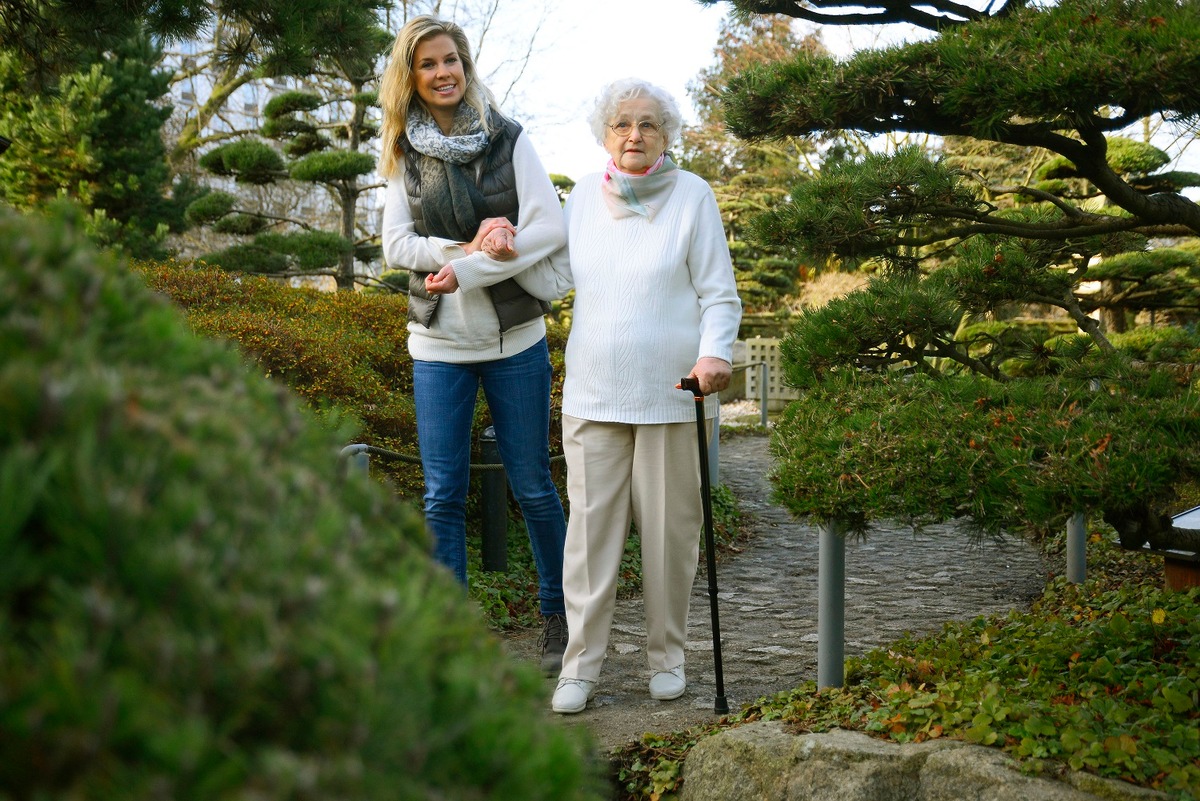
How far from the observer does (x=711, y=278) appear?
10.9 ft

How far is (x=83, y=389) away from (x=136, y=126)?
501 inches

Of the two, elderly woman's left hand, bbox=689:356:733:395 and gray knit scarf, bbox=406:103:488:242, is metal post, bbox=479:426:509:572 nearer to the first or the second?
gray knit scarf, bbox=406:103:488:242

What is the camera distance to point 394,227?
360 cm

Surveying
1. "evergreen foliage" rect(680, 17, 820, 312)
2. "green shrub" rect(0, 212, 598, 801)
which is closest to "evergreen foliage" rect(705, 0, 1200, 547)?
"green shrub" rect(0, 212, 598, 801)

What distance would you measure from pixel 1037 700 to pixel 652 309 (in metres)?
1.62

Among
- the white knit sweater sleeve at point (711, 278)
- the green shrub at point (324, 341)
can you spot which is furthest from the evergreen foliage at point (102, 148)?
the white knit sweater sleeve at point (711, 278)

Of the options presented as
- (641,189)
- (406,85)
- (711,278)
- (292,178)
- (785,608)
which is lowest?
(785,608)

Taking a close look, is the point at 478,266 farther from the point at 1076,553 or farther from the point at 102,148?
the point at 102,148

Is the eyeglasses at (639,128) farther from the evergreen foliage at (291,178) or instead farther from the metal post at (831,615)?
the evergreen foliage at (291,178)

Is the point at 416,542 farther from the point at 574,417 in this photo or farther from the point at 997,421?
the point at 574,417

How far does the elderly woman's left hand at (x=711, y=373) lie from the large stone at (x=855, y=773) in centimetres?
103

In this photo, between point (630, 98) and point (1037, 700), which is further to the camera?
point (630, 98)

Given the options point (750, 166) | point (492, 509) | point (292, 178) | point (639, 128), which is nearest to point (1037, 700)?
point (639, 128)

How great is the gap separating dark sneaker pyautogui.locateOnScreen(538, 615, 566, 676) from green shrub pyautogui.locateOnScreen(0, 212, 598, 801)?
298cm
